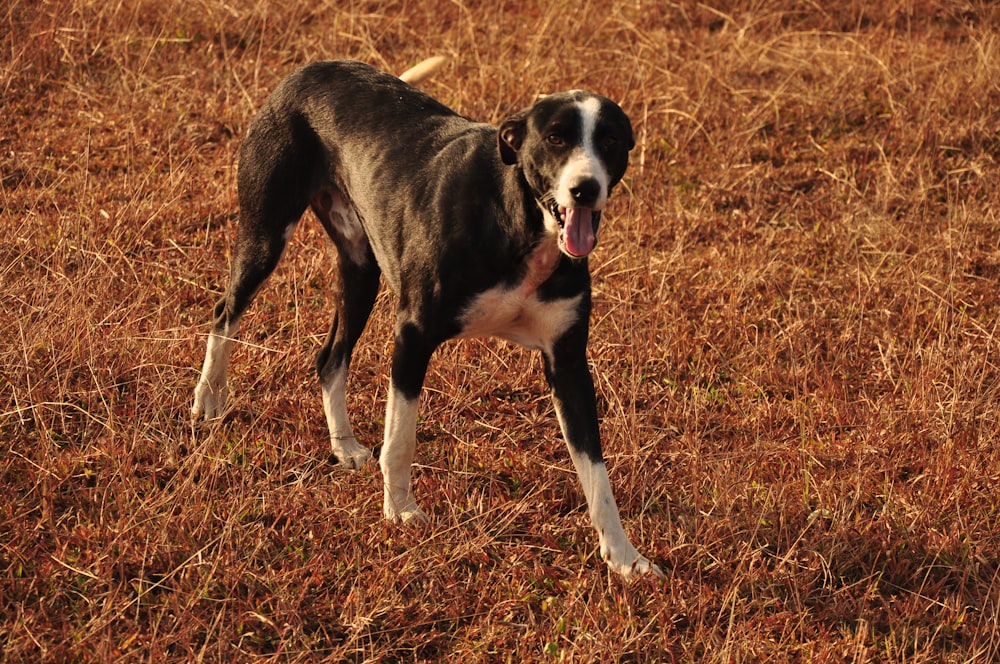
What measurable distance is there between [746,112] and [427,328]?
4.23 metres

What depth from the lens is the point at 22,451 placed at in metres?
4.57

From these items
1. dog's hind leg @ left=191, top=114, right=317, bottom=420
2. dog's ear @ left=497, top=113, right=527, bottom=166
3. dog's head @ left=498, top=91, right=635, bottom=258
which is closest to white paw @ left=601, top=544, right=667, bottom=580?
dog's head @ left=498, top=91, right=635, bottom=258

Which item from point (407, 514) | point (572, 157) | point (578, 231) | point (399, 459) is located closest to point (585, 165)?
point (572, 157)

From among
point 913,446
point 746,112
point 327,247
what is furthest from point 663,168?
point 913,446

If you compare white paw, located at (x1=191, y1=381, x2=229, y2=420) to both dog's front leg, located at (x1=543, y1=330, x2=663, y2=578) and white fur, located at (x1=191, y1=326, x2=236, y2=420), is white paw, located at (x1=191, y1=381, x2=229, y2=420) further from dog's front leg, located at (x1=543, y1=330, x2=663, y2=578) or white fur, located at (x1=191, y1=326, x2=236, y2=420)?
dog's front leg, located at (x1=543, y1=330, x2=663, y2=578)

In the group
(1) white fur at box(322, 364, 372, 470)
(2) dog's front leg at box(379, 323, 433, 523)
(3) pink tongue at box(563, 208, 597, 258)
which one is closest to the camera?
(3) pink tongue at box(563, 208, 597, 258)

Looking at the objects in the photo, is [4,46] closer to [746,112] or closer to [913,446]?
[746,112]

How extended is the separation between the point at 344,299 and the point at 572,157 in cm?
155

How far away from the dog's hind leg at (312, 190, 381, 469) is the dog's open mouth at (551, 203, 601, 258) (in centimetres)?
135

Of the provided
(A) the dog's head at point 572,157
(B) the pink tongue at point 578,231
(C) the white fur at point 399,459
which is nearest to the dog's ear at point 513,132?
(A) the dog's head at point 572,157

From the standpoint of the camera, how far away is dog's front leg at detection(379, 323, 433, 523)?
432 centimetres

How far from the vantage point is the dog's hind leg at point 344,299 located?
16.4ft

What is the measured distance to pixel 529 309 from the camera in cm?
421

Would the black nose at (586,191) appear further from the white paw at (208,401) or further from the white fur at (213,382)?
the white paw at (208,401)
